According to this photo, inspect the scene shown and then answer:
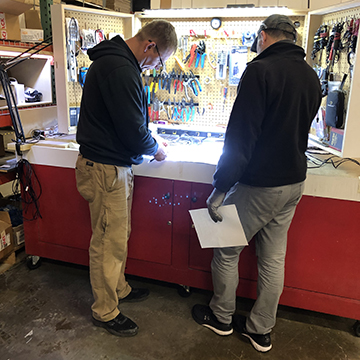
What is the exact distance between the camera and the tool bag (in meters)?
1.67

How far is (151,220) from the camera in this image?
2018mm

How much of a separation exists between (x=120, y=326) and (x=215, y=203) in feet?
2.80

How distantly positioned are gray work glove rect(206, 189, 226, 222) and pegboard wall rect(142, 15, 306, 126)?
3.47 feet

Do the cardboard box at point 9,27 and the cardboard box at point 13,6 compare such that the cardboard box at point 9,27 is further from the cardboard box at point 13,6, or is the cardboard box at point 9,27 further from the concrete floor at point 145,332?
the concrete floor at point 145,332

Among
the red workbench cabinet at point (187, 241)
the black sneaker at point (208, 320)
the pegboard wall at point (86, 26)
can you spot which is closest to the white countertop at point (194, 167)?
the red workbench cabinet at point (187, 241)

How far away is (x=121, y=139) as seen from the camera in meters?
1.56

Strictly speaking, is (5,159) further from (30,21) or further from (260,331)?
(260,331)

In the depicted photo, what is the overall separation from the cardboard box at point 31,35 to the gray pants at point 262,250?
185cm

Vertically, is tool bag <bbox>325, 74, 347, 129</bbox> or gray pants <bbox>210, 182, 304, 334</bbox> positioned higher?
tool bag <bbox>325, 74, 347, 129</bbox>

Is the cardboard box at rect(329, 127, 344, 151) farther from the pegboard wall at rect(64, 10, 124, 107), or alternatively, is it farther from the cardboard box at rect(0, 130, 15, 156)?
the cardboard box at rect(0, 130, 15, 156)

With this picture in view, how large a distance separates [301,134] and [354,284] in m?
0.90

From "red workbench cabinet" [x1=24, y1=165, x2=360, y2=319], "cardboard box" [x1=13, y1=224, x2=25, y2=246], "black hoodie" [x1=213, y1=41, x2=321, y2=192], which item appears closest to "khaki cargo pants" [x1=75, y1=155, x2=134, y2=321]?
"red workbench cabinet" [x1=24, y1=165, x2=360, y2=319]

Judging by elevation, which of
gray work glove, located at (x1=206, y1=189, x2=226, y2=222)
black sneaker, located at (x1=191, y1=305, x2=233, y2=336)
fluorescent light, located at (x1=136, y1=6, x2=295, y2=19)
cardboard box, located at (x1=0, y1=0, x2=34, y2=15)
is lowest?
black sneaker, located at (x1=191, y1=305, x2=233, y2=336)

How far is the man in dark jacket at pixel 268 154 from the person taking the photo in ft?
4.46
